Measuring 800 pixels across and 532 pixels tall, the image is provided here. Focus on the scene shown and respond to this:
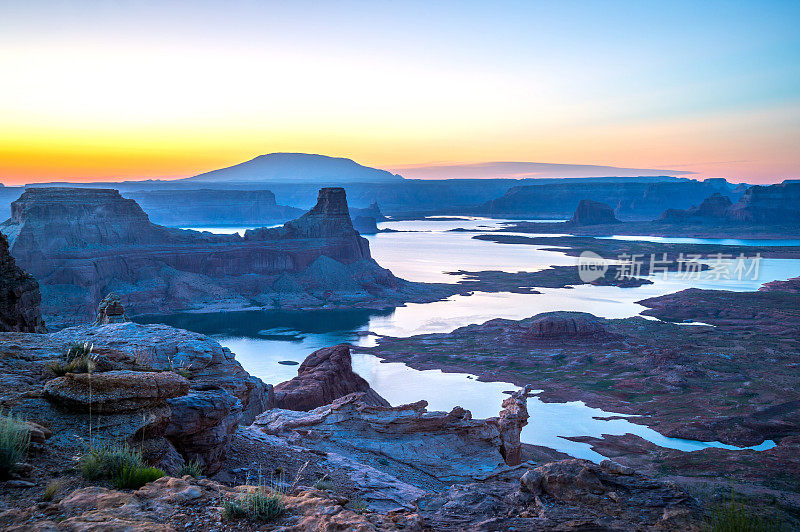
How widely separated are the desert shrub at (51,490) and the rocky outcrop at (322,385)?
20.5m

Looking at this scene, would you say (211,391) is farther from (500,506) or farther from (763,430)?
(763,430)

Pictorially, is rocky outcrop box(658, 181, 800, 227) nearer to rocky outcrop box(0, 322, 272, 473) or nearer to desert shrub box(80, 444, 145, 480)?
rocky outcrop box(0, 322, 272, 473)

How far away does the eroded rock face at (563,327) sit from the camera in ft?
182

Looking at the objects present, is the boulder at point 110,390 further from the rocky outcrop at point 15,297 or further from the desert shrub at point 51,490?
the rocky outcrop at point 15,297

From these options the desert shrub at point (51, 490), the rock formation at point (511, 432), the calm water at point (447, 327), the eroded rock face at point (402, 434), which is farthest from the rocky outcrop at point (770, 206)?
the desert shrub at point (51, 490)

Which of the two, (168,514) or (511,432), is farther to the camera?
(511,432)

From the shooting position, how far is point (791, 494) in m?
21.3

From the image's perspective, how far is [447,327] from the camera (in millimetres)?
64312

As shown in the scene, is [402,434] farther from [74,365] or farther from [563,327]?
[563,327]

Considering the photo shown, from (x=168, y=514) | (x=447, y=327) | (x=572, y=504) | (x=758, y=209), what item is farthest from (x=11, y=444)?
(x=758, y=209)

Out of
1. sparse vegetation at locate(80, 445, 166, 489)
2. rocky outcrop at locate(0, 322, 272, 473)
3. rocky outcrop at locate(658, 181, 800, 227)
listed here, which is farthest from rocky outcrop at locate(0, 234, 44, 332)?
rocky outcrop at locate(658, 181, 800, 227)

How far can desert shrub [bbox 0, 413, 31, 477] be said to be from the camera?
6.44 metres

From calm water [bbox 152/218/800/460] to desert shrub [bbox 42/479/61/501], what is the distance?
1068 inches

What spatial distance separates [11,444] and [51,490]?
0.78m
